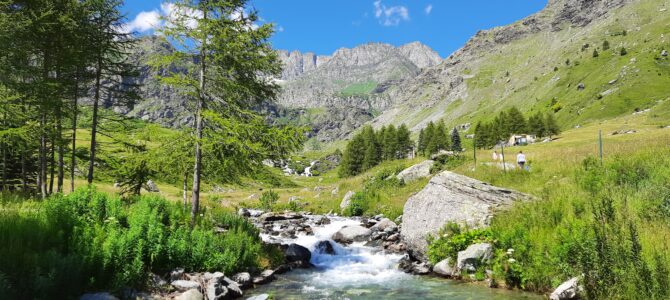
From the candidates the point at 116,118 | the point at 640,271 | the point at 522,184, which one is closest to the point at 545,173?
the point at 522,184

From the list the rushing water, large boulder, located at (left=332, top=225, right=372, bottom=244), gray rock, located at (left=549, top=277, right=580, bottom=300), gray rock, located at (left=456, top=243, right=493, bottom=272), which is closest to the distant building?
large boulder, located at (left=332, top=225, right=372, bottom=244)

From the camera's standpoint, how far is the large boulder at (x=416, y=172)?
1379 inches

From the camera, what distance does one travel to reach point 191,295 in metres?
10.1

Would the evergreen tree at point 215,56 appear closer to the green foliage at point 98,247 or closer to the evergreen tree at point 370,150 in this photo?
the green foliage at point 98,247

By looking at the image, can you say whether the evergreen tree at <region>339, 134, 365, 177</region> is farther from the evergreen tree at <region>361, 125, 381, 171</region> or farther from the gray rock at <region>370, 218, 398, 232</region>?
the gray rock at <region>370, 218, 398, 232</region>

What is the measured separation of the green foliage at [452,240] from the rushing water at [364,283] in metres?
1.13

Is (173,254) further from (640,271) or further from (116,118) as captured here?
(116,118)

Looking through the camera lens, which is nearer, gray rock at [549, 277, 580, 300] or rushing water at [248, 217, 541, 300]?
gray rock at [549, 277, 580, 300]

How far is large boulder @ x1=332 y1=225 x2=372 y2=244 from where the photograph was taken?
20.8 meters

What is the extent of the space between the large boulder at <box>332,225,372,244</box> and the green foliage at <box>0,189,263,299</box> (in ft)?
22.8

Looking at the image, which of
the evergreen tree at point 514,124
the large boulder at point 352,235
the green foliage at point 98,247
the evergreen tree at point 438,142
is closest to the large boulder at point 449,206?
the large boulder at point 352,235

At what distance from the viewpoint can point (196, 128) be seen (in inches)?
603

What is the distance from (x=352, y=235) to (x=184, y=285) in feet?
37.7

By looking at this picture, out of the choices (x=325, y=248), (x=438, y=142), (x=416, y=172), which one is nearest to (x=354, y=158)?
(x=438, y=142)
